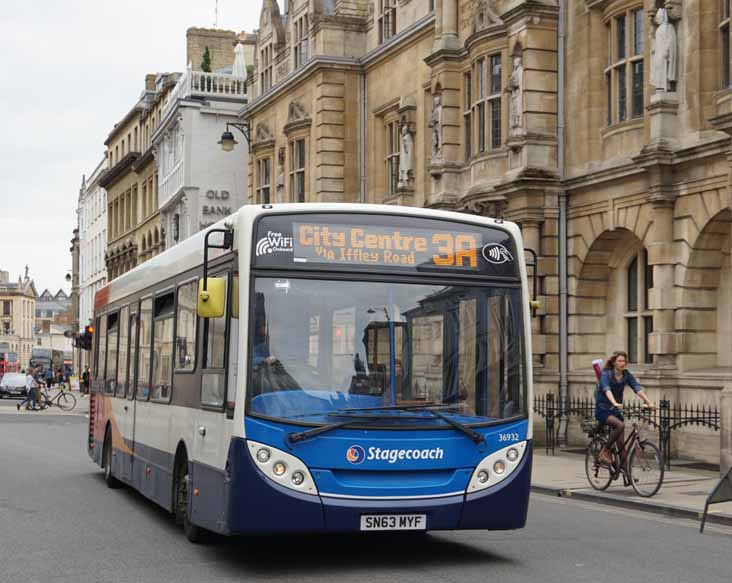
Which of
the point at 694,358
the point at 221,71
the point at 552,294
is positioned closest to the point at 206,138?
the point at 221,71

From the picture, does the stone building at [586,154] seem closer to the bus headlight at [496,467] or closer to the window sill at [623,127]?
the window sill at [623,127]

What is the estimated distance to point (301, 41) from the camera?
40844 millimetres

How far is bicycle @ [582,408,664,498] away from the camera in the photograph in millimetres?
16688

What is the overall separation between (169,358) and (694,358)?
39.6 feet

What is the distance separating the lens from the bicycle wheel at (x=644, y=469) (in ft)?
54.6

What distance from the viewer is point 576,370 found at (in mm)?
26875

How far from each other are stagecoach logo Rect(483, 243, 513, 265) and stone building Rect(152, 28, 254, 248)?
44425mm

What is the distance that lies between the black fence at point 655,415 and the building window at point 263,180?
59.4ft

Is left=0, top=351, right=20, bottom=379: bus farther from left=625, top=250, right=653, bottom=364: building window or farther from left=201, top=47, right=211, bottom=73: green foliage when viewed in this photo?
left=625, top=250, right=653, bottom=364: building window

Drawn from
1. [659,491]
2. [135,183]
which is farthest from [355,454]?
[135,183]

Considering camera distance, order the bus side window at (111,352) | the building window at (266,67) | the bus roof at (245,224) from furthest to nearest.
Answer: the building window at (266,67) → the bus side window at (111,352) → the bus roof at (245,224)

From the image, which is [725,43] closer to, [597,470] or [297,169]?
[597,470]

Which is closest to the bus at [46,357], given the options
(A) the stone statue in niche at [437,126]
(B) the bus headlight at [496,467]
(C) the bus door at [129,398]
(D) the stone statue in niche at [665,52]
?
(A) the stone statue in niche at [437,126]

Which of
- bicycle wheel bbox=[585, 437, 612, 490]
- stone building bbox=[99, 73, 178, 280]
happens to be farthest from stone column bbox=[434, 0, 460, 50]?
stone building bbox=[99, 73, 178, 280]
